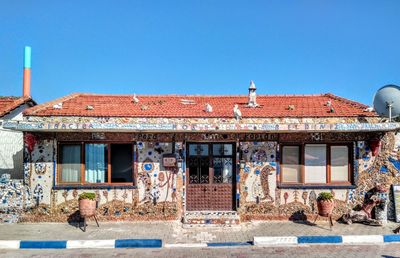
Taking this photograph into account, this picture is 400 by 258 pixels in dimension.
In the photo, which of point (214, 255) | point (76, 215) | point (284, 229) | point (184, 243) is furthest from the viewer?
point (76, 215)

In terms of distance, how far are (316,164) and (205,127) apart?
4.13m

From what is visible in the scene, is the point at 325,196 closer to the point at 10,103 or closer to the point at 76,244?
the point at 76,244

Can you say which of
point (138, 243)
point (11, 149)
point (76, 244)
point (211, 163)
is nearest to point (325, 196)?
point (211, 163)

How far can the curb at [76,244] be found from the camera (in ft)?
32.0

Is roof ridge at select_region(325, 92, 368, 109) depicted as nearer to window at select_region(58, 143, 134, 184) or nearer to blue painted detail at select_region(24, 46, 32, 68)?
window at select_region(58, 143, 134, 184)

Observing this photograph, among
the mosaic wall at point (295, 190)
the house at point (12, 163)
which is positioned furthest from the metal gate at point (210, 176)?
the house at point (12, 163)

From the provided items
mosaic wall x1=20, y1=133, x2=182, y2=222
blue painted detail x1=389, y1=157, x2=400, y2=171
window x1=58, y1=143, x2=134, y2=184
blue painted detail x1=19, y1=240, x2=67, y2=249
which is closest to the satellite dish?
blue painted detail x1=389, y1=157, x2=400, y2=171

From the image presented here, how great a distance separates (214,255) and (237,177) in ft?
12.7

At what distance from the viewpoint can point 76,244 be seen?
9812mm

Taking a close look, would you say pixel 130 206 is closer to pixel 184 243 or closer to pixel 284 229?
pixel 184 243

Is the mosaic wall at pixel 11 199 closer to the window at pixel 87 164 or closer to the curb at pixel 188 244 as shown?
the window at pixel 87 164

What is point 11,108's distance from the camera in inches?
590

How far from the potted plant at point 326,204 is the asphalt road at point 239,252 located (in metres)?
1.84

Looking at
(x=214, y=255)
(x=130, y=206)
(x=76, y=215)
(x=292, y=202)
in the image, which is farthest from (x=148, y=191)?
(x=292, y=202)
